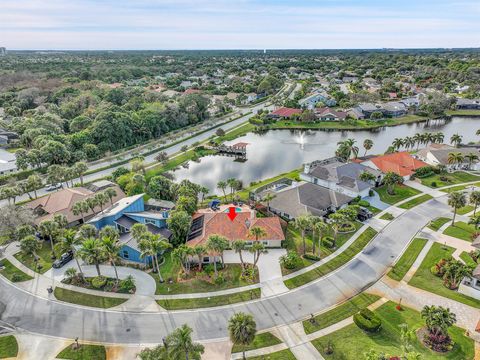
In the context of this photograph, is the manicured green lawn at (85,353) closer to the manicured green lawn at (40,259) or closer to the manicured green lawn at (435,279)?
the manicured green lawn at (40,259)

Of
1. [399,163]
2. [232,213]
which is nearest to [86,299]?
[232,213]

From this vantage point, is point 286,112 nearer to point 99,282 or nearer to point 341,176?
point 341,176

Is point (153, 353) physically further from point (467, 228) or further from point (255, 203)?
point (467, 228)

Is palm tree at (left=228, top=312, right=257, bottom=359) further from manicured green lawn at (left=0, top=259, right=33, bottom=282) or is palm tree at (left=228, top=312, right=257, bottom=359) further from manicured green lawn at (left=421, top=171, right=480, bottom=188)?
manicured green lawn at (left=421, top=171, right=480, bottom=188)

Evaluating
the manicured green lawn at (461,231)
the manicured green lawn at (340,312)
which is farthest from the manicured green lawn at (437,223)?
the manicured green lawn at (340,312)

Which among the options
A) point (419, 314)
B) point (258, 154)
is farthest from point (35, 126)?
point (419, 314)
